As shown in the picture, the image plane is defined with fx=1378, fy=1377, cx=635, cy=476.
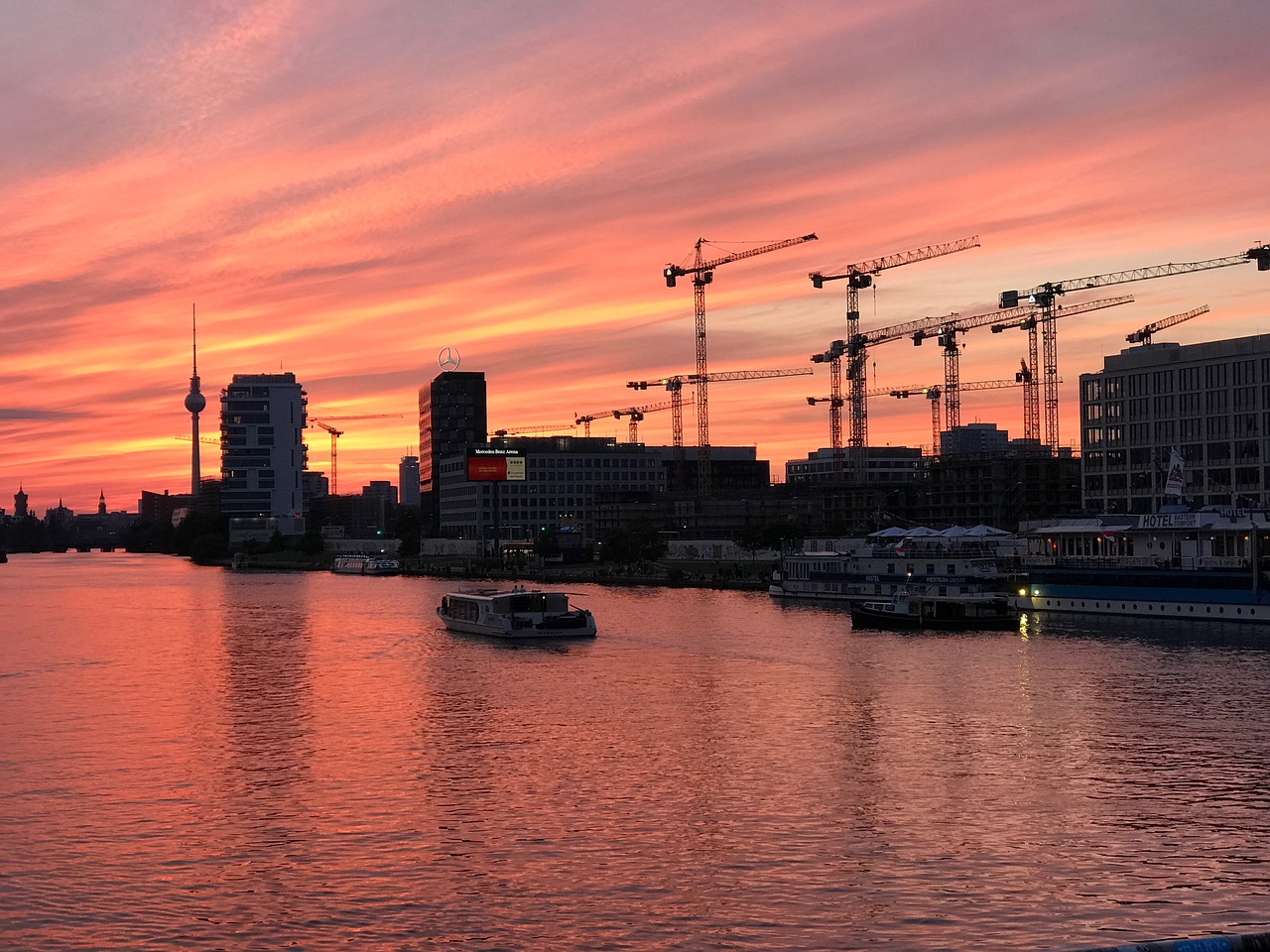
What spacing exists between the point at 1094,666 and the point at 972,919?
59664mm

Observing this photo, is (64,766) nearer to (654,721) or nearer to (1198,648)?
(654,721)

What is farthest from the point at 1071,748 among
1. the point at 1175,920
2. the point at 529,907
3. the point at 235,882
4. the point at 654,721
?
the point at 235,882

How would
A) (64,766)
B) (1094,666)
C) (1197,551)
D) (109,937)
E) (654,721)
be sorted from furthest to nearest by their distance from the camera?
(1197,551)
(1094,666)
(654,721)
(64,766)
(109,937)

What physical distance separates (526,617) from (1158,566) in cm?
5909

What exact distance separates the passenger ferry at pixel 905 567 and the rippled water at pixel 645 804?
54524 mm

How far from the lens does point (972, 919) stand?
35.8 meters

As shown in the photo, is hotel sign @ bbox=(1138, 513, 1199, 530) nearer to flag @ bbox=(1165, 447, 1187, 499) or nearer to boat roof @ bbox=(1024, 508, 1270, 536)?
boat roof @ bbox=(1024, 508, 1270, 536)

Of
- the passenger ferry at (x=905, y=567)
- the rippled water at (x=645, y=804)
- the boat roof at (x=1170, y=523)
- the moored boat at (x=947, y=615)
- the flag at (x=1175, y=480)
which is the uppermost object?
the flag at (x=1175, y=480)

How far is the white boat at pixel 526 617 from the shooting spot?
120062 millimetres

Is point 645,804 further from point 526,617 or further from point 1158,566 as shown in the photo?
point 1158,566

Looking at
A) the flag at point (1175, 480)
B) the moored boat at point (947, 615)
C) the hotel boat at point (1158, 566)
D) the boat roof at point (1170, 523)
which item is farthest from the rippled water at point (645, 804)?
the flag at point (1175, 480)

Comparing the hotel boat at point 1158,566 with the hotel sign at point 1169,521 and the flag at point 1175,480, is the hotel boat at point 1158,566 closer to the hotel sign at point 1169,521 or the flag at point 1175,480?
the hotel sign at point 1169,521

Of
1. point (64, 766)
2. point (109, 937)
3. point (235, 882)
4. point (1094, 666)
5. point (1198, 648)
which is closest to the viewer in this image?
point (109, 937)

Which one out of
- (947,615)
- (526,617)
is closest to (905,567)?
(947,615)
